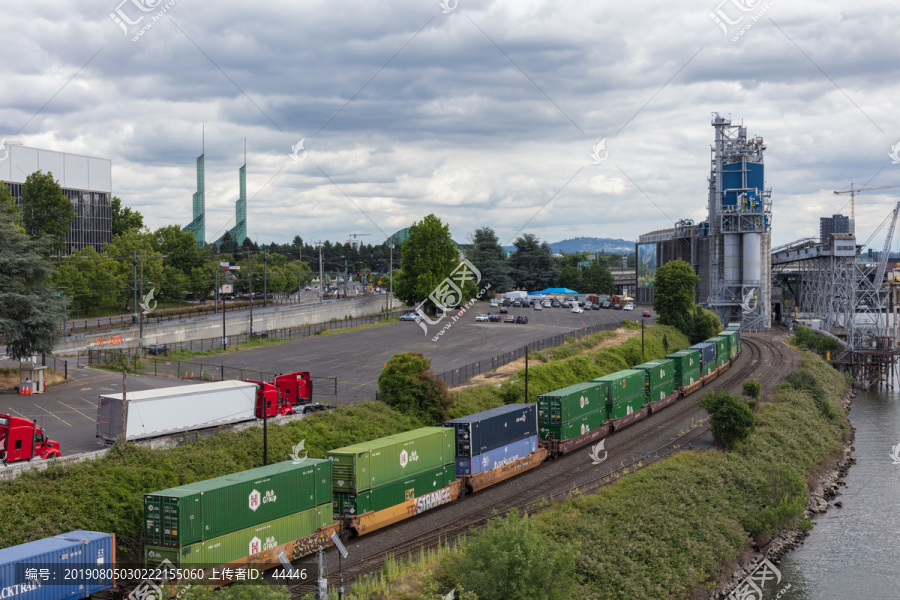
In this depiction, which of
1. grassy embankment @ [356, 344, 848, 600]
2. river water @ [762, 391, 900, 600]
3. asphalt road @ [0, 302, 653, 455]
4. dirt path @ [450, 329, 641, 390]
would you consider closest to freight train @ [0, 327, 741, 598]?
grassy embankment @ [356, 344, 848, 600]

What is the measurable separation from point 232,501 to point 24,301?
26711 mm

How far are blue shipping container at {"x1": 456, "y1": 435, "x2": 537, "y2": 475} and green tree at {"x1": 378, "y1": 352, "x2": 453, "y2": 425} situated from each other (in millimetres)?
6465

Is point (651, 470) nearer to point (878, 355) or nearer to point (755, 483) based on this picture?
point (755, 483)

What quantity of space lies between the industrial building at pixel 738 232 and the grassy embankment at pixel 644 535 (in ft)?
218

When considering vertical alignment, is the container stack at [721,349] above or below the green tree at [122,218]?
below

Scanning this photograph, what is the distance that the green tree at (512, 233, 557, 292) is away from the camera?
6511 inches

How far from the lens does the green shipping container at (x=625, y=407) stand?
50719 mm

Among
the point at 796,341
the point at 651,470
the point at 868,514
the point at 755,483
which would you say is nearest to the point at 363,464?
the point at 651,470

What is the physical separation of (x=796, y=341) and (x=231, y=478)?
8836 cm

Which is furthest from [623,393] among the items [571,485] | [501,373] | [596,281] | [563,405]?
[596,281]

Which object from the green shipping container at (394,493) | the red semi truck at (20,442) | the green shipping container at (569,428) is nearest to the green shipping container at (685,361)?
the green shipping container at (569,428)

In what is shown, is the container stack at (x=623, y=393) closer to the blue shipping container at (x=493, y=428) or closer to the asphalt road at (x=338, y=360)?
the blue shipping container at (x=493, y=428)

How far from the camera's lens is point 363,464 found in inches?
1187

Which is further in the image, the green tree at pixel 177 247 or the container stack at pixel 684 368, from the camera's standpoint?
the green tree at pixel 177 247
